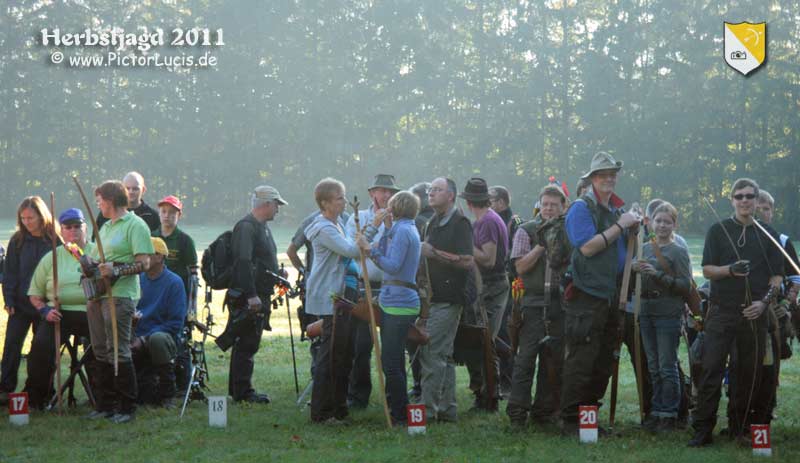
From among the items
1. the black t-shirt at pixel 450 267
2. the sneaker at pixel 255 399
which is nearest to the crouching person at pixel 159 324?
the sneaker at pixel 255 399

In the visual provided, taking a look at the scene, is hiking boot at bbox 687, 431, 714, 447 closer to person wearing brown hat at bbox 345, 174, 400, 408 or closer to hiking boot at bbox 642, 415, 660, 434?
hiking boot at bbox 642, 415, 660, 434

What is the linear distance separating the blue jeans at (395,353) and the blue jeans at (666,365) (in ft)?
5.72

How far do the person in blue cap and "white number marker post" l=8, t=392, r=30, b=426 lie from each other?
0.65 m

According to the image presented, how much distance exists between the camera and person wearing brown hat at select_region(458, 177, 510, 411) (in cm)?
872

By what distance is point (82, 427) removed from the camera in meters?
8.05

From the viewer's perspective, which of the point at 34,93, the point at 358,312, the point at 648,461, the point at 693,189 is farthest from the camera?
the point at 34,93

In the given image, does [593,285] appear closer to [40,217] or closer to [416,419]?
[416,419]

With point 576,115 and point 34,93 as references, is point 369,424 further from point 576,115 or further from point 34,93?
point 34,93

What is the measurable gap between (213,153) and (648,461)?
56.5m

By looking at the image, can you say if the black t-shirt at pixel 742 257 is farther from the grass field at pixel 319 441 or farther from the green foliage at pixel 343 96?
the green foliage at pixel 343 96

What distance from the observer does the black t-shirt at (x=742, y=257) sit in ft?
23.3

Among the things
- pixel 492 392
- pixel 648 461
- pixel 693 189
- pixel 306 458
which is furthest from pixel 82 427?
pixel 693 189

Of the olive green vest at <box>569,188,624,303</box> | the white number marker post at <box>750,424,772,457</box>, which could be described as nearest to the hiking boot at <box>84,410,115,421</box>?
the olive green vest at <box>569,188,624,303</box>

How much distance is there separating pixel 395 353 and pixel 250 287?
1.78 m
